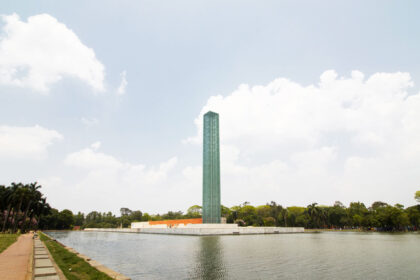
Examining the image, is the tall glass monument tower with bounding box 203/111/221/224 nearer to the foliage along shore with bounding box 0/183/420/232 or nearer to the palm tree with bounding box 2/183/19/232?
the foliage along shore with bounding box 0/183/420/232

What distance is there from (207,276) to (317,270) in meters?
5.30

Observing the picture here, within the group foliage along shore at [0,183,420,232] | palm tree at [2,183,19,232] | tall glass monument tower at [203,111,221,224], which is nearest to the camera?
palm tree at [2,183,19,232]

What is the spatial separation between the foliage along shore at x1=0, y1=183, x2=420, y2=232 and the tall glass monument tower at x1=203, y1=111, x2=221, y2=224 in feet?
83.3

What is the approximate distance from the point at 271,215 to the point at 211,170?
44.2m

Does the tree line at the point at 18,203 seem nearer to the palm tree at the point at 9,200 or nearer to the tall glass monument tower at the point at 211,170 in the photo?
the palm tree at the point at 9,200

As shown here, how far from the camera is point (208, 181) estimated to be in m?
63.1

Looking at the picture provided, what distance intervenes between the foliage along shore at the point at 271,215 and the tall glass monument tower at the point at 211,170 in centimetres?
2539

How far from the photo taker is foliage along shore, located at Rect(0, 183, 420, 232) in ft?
176

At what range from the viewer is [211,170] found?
63438mm

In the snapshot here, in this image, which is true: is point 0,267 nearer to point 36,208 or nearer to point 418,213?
point 36,208

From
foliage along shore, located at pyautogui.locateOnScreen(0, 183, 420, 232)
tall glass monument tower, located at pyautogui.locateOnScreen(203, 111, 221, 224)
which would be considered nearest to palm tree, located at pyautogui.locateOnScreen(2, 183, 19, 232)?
foliage along shore, located at pyautogui.locateOnScreen(0, 183, 420, 232)

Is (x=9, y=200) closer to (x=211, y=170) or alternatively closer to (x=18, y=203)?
(x=18, y=203)

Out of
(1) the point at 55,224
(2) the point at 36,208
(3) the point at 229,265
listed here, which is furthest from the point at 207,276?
(1) the point at 55,224

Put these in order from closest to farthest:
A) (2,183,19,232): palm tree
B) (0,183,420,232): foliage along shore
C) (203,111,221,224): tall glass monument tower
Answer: (2,183,19,232): palm tree → (0,183,420,232): foliage along shore → (203,111,221,224): tall glass monument tower
